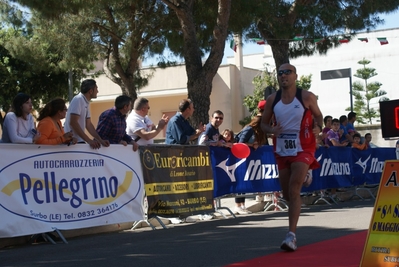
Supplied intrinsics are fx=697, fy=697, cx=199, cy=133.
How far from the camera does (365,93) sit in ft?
173

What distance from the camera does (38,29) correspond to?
22.6 m

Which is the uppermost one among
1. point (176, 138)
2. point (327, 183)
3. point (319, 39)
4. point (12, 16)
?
point (12, 16)

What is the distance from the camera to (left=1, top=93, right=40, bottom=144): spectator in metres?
9.35

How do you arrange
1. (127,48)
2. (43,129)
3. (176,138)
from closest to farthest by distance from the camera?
(43,129) → (176,138) → (127,48)

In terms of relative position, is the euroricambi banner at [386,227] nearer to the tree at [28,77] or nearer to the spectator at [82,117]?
the spectator at [82,117]

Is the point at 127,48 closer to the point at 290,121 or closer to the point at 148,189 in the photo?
the point at 148,189

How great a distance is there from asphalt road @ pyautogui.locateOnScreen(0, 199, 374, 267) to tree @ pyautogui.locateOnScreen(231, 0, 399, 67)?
846 centimetres

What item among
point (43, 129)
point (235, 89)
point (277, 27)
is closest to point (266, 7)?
point (277, 27)

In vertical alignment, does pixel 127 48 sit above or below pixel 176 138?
above

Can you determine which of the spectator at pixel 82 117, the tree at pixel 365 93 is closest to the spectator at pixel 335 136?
the spectator at pixel 82 117

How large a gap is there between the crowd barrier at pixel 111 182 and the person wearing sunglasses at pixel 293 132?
3.22m

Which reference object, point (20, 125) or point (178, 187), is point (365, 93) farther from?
point (20, 125)

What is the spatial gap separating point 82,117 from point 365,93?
44872mm

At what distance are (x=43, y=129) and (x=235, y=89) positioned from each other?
3830 centimetres
